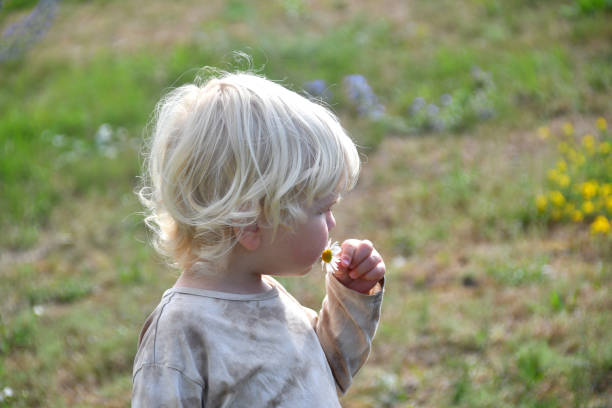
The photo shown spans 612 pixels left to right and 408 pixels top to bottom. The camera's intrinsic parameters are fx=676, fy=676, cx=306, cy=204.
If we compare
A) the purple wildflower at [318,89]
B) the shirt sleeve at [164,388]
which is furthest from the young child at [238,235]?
the purple wildflower at [318,89]

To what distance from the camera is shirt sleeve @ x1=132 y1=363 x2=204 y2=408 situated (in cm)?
147

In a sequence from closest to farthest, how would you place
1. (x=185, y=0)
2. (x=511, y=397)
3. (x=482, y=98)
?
(x=511, y=397), (x=482, y=98), (x=185, y=0)

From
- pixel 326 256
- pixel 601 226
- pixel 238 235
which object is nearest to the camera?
pixel 238 235

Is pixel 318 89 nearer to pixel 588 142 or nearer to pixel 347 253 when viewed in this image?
pixel 588 142

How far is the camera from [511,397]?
2729 millimetres

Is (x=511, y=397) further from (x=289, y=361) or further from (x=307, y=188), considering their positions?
(x=307, y=188)

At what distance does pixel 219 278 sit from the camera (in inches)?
65.3

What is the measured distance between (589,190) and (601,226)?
33 cm

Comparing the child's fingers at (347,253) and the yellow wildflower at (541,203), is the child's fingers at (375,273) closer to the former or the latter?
the child's fingers at (347,253)

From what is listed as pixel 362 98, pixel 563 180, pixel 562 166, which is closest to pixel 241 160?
pixel 563 180

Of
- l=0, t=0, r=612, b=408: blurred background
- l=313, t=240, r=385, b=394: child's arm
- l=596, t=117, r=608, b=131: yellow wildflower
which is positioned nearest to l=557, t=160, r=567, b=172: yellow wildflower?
l=0, t=0, r=612, b=408: blurred background

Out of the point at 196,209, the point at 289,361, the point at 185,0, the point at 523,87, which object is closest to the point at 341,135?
the point at 196,209

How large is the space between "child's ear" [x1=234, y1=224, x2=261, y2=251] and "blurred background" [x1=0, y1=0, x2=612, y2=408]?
0.64m

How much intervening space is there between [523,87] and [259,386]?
4494mm
